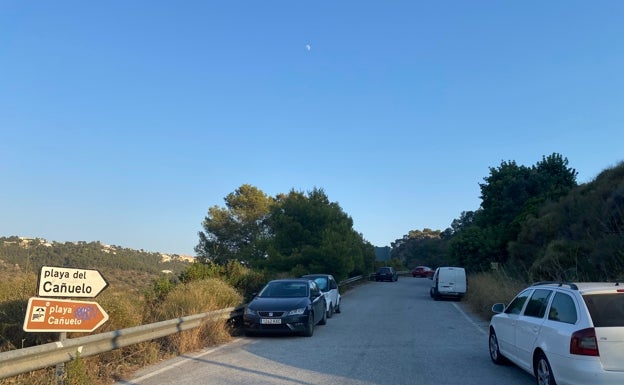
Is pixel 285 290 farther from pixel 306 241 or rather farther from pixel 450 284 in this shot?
pixel 306 241

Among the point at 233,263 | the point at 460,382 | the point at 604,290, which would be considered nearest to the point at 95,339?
the point at 460,382

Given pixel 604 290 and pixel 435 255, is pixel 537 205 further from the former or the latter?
pixel 435 255

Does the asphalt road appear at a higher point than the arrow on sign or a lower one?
lower

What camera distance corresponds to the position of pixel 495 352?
384 inches

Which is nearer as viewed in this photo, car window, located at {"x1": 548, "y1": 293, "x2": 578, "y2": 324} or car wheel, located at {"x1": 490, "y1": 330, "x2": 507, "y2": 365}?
car window, located at {"x1": 548, "y1": 293, "x2": 578, "y2": 324}

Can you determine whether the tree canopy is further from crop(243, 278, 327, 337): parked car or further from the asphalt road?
the asphalt road

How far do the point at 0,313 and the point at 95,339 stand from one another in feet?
6.15

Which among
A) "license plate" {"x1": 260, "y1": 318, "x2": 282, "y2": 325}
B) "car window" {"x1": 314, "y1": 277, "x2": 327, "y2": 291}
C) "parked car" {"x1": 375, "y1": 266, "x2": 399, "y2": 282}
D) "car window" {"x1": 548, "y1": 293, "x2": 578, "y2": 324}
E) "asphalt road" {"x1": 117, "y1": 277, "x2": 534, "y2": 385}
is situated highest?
"parked car" {"x1": 375, "y1": 266, "x2": 399, "y2": 282}

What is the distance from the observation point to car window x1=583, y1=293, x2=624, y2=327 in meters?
6.39

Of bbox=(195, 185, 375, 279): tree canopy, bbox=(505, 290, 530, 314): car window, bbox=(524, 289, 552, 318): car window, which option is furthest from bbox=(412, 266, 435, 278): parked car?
bbox=(524, 289, 552, 318): car window

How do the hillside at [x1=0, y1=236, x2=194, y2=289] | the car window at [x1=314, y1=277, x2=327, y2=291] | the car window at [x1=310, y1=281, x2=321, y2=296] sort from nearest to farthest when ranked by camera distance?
the car window at [x1=310, y1=281, x2=321, y2=296] < the hillside at [x1=0, y1=236, x2=194, y2=289] < the car window at [x1=314, y1=277, x2=327, y2=291]

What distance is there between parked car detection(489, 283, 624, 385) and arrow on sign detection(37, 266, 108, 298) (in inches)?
256

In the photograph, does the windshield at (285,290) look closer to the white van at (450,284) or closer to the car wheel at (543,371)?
the car wheel at (543,371)

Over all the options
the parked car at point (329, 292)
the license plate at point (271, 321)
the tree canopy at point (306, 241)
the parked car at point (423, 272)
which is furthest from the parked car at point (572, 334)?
the parked car at point (423, 272)
